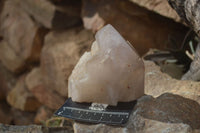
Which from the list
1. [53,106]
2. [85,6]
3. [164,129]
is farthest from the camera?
[53,106]

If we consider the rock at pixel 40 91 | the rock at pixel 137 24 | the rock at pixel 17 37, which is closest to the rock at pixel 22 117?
the rock at pixel 40 91

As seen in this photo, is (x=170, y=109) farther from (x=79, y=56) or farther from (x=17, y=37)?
(x=17, y=37)

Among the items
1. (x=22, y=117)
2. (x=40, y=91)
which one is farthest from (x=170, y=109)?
(x=22, y=117)

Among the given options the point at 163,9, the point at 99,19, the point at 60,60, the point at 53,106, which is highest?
the point at 163,9

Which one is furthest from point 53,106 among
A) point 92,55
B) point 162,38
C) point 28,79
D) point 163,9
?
point 92,55

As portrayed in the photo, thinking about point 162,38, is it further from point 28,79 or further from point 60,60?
point 28,79

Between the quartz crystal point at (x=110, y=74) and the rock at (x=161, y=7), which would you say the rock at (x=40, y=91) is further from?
the quartz crystal point at (x=110, y=74)
